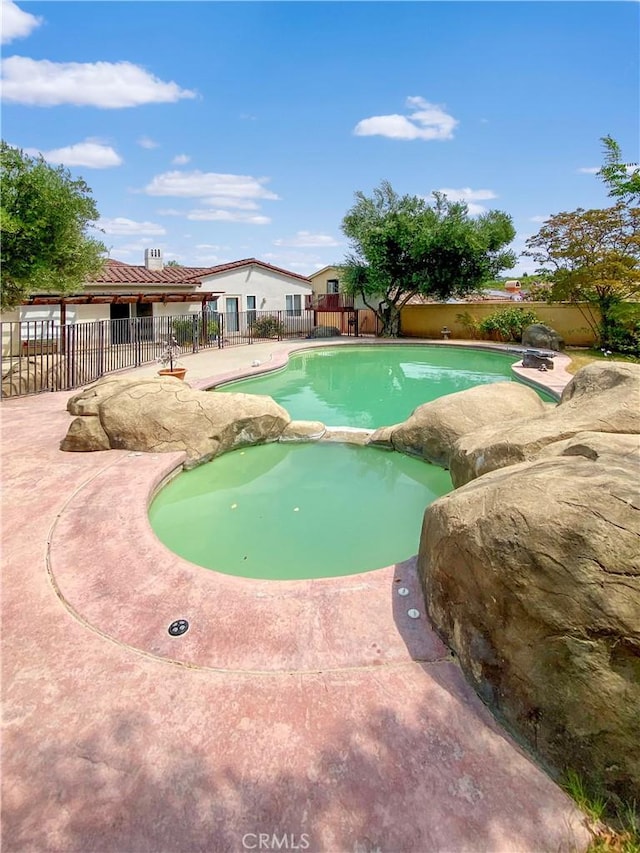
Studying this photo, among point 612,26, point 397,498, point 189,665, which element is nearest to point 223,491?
point 397,498

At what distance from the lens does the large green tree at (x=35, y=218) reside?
853 cm

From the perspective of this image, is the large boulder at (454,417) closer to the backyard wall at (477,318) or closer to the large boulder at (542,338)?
the large boulder at (542,338)

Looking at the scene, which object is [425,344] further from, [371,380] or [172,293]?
[172,293]

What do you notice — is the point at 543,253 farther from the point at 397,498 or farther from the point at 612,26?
the point at 397,498

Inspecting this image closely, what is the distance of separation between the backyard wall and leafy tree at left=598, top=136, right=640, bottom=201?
4828mm

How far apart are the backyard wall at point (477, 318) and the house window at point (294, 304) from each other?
654cm

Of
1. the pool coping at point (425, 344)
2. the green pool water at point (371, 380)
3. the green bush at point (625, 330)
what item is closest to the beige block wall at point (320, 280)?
the pool coping at point (425, 344)


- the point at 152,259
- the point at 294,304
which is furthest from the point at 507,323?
the point at 152,259

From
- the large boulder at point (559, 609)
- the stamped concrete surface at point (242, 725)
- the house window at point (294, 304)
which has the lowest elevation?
the stamped concrete surface at point (242, 725)

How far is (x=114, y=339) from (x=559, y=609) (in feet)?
56.5

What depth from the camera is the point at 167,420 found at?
705cm

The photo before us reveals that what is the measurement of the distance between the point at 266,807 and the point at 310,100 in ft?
47.3

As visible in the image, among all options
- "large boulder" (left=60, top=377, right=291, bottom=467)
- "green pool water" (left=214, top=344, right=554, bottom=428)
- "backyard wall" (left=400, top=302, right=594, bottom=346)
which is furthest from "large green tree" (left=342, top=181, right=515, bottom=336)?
"large boulder" (left=60, top=377, right=291, bottom=467)

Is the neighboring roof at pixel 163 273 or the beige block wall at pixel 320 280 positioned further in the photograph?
the beige block wall at pixel 320 280
